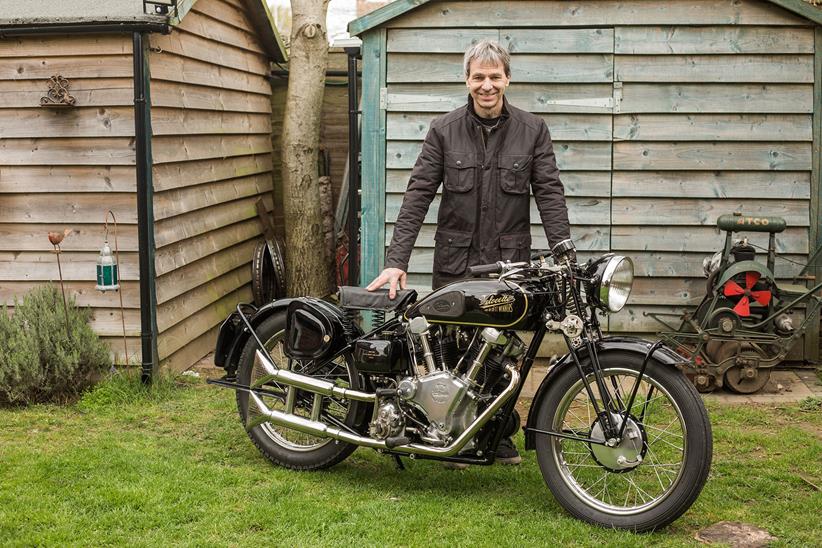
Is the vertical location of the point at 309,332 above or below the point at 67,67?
below

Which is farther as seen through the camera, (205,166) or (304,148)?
(304,148)

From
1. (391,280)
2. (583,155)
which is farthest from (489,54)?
(583,155)

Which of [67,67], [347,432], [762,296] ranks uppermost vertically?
[67,67]

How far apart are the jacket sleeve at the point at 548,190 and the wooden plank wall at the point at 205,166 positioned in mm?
2856

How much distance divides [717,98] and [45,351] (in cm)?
464

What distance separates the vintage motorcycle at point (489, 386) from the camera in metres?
4.17

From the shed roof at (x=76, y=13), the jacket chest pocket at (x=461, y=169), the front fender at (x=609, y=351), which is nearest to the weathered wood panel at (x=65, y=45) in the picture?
the shed roof at (x=76, y=13)

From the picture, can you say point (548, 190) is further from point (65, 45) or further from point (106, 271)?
point (65, 45)

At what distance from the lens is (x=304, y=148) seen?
348 inches

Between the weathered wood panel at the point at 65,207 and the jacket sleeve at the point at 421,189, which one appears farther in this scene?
the weathered wood panel at the point at 65,207

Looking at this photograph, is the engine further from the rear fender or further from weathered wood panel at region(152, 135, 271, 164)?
weathered wood panel at region(152, 135, 271, 164)

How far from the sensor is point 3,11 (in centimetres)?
659

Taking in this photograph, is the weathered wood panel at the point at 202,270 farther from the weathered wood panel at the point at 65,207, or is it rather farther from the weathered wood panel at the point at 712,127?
the weathered wood panel at the point at 712,127

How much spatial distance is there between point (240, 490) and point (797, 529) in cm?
238
